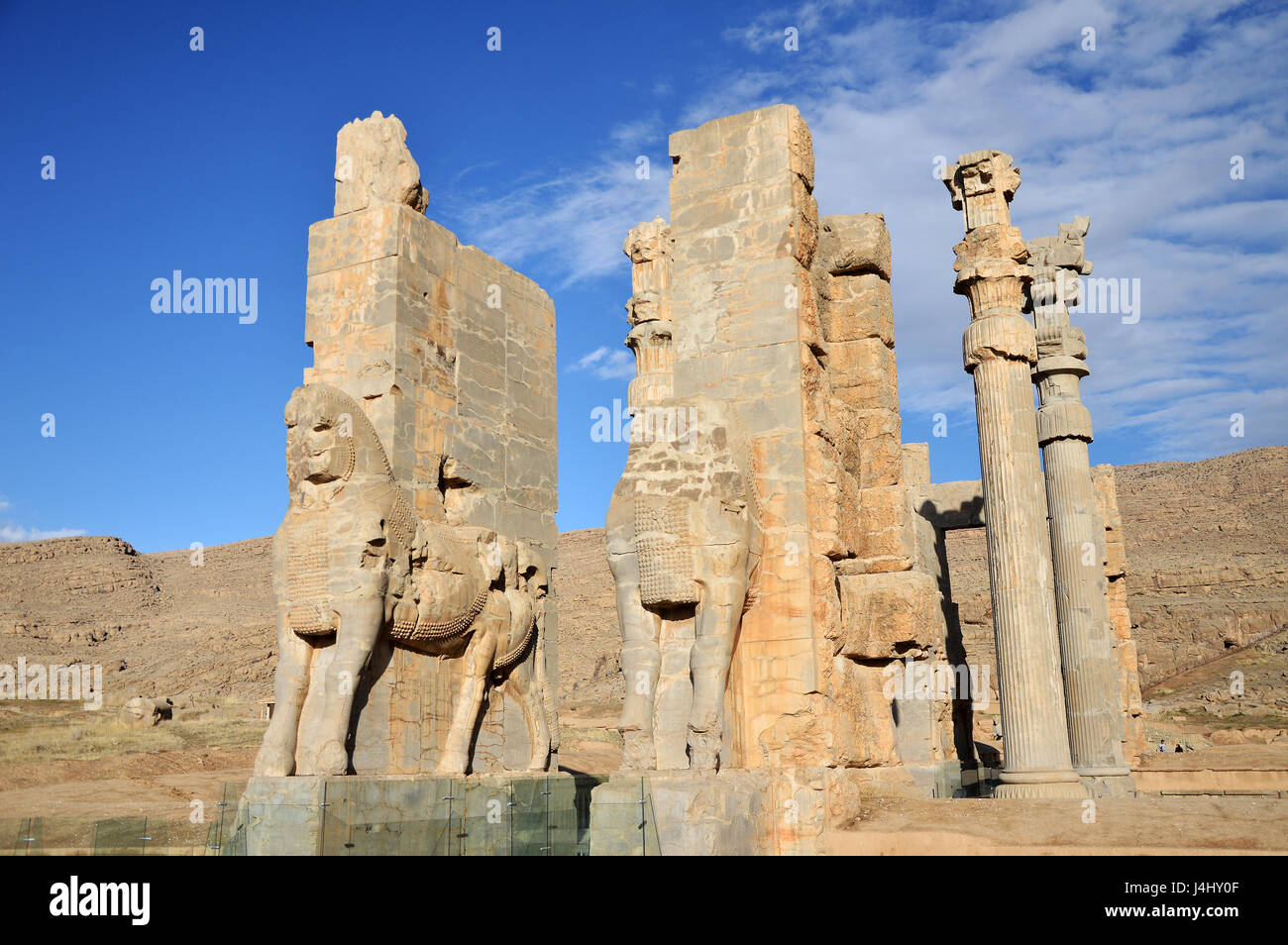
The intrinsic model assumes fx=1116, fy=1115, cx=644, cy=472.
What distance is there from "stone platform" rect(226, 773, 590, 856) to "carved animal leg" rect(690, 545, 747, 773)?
3.07 m

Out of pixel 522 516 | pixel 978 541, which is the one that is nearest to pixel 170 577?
pixel 978 541

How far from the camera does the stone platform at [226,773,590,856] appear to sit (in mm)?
7723

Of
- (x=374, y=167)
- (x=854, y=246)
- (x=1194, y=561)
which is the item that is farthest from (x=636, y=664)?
(x=1194, y=561)

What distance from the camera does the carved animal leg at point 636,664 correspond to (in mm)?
5789

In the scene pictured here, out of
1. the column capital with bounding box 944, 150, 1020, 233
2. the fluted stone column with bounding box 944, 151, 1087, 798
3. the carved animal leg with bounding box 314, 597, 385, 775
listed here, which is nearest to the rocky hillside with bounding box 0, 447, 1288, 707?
the carved animal leg with bounding box 314, 597, 385, 775

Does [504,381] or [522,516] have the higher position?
[504,381]

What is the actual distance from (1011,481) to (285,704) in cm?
678

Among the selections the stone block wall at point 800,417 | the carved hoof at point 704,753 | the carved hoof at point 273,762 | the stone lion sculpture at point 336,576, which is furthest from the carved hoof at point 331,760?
the carved hoof at point 704,753

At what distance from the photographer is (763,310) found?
6.71 metres

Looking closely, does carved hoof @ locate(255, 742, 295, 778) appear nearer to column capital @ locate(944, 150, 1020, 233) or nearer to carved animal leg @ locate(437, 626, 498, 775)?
carved animal leg @ locate(437, 626, 498, 775)

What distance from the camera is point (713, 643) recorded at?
5.86 m

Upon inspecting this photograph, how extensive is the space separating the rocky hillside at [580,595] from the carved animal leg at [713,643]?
25.7m

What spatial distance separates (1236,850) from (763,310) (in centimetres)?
382

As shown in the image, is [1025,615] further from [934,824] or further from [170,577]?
[170,577]
